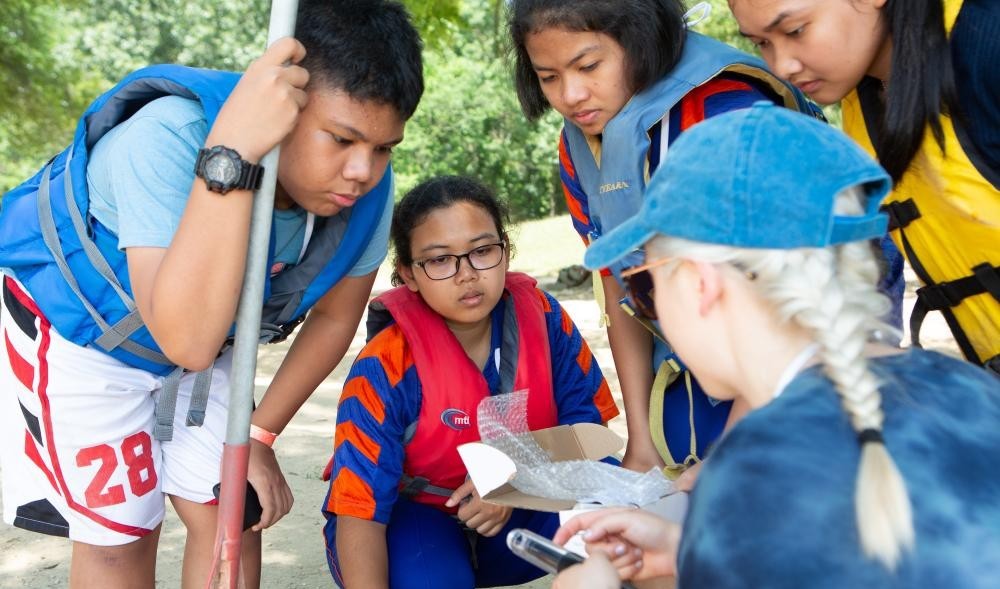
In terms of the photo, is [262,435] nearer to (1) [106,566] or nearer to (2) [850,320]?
(1) [106,566]

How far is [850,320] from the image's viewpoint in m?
1.38

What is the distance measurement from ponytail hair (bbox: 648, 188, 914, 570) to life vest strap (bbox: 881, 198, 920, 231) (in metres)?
0.91

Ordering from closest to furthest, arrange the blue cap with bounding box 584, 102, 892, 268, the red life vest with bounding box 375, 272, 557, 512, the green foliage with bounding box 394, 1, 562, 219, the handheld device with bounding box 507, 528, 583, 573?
1. the blue cap with bounding box 584, 102, 892, 268
2. the handheld device with bounding box 507, 528, 583, 573
3. the red life vest with bounding box 375, 272, 557, 512
4. the green foliage with bounding box 394, 1, 562, 219

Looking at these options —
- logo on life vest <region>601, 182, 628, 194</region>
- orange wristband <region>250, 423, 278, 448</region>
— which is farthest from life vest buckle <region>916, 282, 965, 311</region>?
orange wristband <region>250, 423, 278, 448</region>

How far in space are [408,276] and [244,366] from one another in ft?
3.63

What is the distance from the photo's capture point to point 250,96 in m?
2.14

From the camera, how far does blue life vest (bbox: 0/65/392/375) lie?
7.97 ft

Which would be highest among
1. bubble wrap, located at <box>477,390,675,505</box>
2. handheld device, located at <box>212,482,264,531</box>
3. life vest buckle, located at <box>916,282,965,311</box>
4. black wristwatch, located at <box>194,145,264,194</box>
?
black wristwatch, located at <box>194,145,264,194</box>

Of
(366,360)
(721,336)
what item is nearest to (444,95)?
(366,360)

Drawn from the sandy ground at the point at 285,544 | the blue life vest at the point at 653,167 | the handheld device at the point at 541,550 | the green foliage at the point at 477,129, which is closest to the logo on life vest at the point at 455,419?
the blue life vest at the point at 653,167

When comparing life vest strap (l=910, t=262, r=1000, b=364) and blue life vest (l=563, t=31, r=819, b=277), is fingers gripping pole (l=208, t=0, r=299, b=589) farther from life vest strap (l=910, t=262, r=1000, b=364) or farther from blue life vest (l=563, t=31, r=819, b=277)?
life vest strap (l=910, t=262, r=1000, b=364)

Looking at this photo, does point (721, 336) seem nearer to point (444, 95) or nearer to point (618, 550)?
point (618, 550)

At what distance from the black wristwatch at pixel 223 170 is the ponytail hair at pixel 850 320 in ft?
3.05

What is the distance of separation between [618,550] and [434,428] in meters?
1.20
